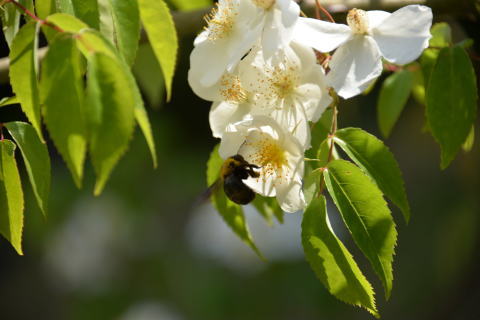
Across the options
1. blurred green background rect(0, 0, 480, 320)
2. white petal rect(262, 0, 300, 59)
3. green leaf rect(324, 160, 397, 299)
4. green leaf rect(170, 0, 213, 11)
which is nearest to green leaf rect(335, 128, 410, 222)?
green leaf rect(324, 160, 397, 299)

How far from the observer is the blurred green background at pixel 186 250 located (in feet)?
11.6

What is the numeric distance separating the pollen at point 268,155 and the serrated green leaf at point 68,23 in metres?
0.23

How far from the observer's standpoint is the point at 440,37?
39.1 inches

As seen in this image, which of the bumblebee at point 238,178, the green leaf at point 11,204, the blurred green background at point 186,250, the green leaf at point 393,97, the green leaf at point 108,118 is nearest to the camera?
the green leaf at point 108,118

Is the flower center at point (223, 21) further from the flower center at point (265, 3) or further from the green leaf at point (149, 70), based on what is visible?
the green leaf at point (149, 70)

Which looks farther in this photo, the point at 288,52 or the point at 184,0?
the point at 184,0

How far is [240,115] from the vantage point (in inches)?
33.1

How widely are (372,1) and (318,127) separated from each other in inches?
10.3

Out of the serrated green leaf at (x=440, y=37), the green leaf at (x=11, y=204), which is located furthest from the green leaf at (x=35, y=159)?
the serrated green leaf at (x=440, y=37)

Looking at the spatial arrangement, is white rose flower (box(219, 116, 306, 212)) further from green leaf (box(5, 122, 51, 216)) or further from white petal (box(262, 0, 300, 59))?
green leaf (box(5, 122, 51, 216))

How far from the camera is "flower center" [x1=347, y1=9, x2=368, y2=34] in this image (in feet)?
2.64

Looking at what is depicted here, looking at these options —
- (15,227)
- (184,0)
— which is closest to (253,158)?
(15,227)

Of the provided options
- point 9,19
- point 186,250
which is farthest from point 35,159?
point 186,250

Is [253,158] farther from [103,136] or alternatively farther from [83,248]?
[83,248]
